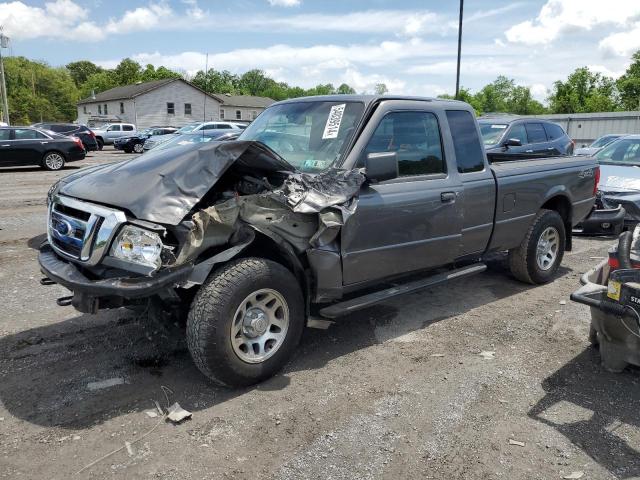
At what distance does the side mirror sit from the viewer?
12.8 ft

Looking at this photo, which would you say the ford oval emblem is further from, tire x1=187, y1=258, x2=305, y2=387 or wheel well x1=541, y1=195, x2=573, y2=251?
wheel well x1=541, y1=195, x2=573, y2=251

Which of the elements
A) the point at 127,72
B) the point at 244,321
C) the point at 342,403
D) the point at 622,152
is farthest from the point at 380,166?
the point at 127,72

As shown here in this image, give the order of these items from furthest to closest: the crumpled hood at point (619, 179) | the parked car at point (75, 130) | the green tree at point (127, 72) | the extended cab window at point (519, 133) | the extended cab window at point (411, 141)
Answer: the green tree at point (127, 72) < the parked car at point (75, 130) < the extended cab window at point (519, 133) < the crumpled hood at point (619, 179) < the extended cab window at point (411, 141)

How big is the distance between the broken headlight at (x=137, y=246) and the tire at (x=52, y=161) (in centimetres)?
1715

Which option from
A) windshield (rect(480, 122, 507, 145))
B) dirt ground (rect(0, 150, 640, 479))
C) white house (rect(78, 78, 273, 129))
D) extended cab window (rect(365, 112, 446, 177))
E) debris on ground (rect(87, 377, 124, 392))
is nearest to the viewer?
dirt ground (rect(0, 150, 640, 479))

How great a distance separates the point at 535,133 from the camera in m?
12.6

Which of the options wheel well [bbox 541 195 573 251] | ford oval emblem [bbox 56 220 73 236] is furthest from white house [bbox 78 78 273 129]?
ford oval emblem [bbox 56 220 73 236]

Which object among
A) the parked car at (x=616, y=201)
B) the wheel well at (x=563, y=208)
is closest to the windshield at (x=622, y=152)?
the parked car at (x=616, y=201)

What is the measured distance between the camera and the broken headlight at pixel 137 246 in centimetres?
320

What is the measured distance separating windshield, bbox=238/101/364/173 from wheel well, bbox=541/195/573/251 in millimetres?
3109

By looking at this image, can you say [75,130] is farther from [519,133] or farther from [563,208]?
[563,208]

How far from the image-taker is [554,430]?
322cm

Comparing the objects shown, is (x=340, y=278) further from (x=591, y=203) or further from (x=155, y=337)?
(x=591, y=203)

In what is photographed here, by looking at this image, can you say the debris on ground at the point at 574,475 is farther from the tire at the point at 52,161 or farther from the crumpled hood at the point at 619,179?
the tire at the point at 52,161
